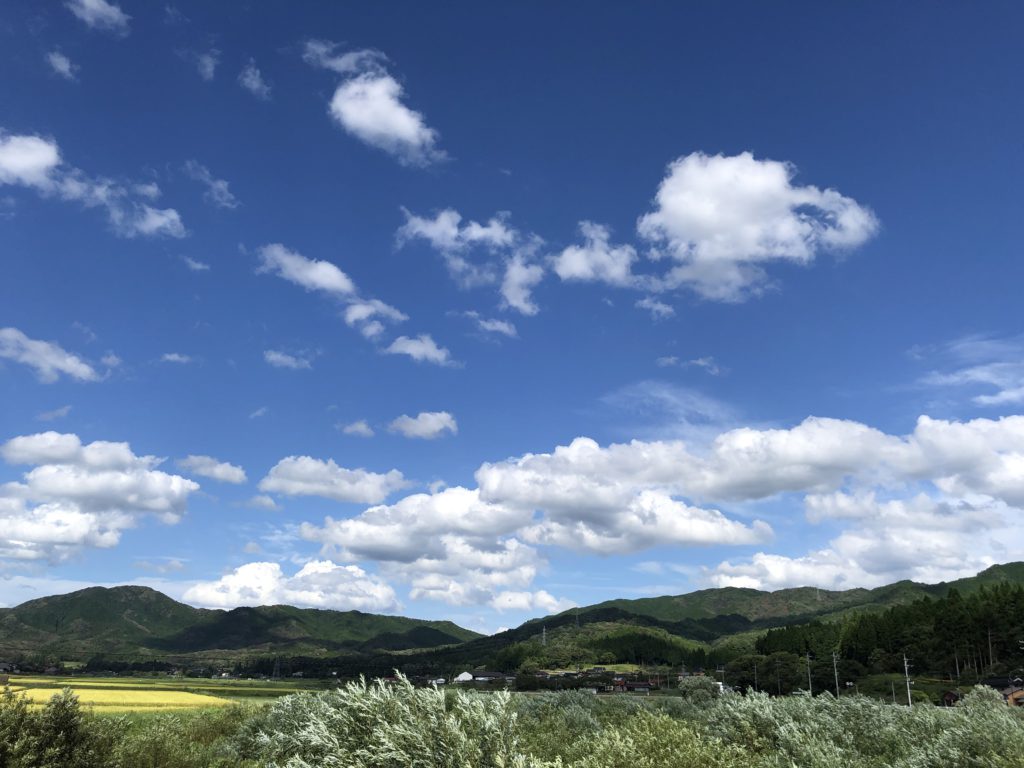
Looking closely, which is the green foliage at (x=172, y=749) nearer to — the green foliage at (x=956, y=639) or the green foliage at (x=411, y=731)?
the green foliage at (x=411, y=731)

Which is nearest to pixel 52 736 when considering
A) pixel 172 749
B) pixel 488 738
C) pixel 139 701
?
pixel 172 749

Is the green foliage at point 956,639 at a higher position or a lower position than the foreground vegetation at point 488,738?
lower

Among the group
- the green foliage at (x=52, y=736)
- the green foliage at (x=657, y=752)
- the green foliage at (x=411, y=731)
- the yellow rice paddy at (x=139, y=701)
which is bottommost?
the yellow rice paddy at (x=139, y=701)

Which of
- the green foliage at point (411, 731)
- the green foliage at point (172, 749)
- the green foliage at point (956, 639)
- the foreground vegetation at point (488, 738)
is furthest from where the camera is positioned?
the green foliage at point (956, 639)

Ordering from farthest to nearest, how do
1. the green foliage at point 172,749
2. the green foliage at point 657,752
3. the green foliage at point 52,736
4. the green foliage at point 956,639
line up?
the green foliage at point 956,639, the green foliage at point 172,749, the green foliage at point 657,752, the green foliage at point 52,736

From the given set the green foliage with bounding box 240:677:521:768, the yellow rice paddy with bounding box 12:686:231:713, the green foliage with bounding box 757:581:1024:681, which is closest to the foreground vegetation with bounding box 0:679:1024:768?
the green foliage with bounding box 240:677:521:768

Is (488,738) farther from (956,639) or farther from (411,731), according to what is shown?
(956,639)

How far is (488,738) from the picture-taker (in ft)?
70.3

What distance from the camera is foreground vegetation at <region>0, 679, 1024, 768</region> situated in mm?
21875

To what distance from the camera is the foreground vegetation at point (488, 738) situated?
71.8ft

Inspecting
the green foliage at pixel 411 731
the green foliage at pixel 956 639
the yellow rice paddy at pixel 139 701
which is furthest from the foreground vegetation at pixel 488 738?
the green foliage at pixel 956 639

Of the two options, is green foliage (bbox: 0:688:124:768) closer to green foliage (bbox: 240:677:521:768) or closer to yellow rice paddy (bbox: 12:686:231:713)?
green foliage (bbox: 240:677:521:768)

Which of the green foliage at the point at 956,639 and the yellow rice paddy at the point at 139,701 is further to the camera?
the green foliage at the point at 956,639

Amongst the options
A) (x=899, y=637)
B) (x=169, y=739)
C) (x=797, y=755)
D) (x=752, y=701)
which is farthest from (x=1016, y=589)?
(x=169, y=739)
